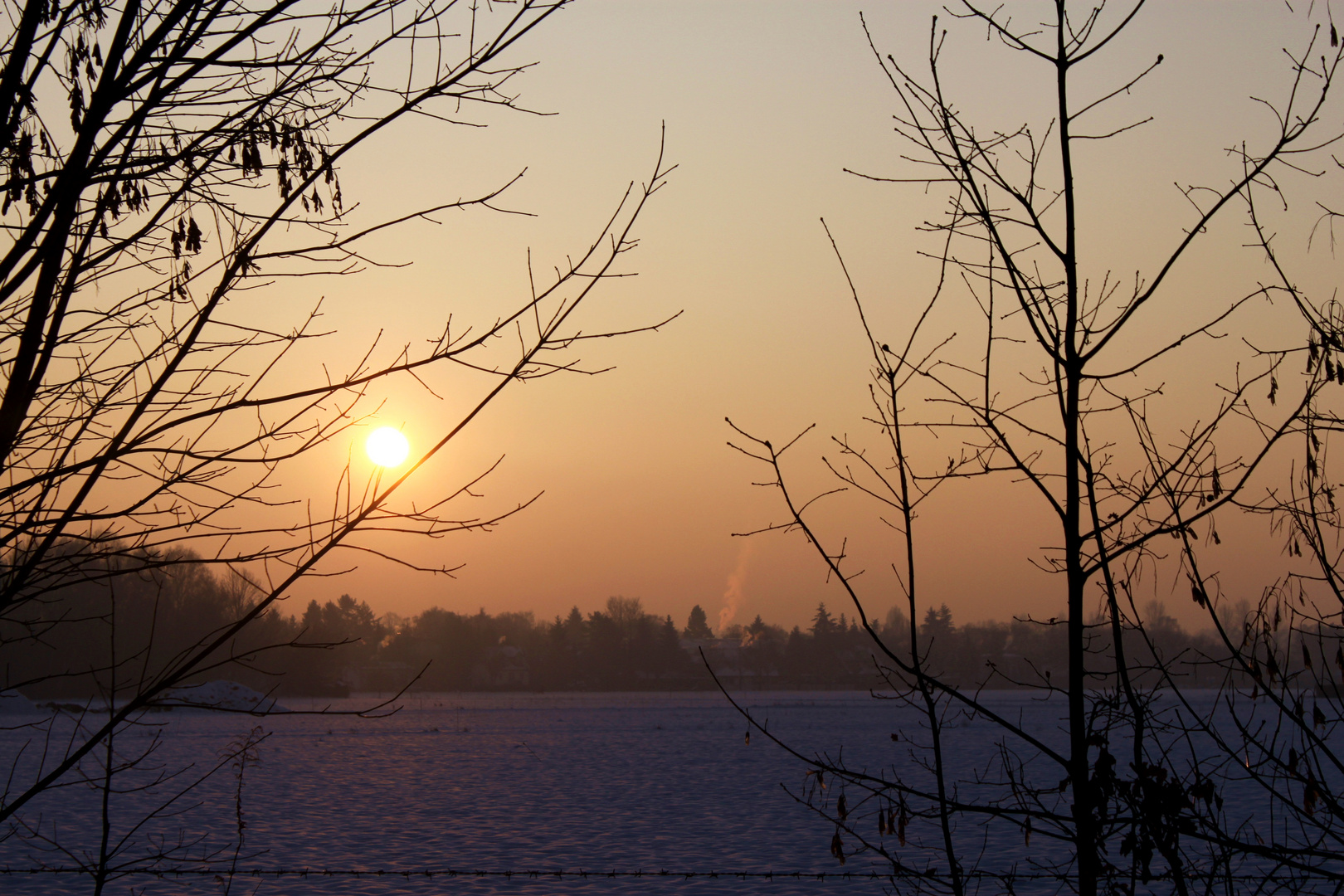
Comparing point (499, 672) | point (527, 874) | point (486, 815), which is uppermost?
point (527, 874)

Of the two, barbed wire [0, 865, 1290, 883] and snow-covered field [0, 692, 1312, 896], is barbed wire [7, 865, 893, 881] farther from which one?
snow-covered field [0, 692, 1312, 896]

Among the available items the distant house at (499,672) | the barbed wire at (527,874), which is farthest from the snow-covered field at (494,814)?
the distant house at (499,672)

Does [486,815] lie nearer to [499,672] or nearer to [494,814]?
[494,814]

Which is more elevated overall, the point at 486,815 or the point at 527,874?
the point at 527,874

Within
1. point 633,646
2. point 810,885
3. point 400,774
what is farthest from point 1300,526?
point 633,646

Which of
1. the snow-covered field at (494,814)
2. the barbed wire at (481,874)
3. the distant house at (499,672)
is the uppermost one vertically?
the barbed wire at (481,874)

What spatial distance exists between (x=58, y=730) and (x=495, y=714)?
33478 millimetres

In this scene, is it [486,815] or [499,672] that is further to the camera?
[499,672]

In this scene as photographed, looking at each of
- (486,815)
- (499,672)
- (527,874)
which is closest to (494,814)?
(486,815)

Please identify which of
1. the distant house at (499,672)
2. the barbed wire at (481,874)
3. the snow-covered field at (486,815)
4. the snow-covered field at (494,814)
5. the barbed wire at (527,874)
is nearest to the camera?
the barbed wire at (527,874)

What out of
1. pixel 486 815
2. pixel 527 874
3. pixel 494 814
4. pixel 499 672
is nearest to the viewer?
pixel 527 874

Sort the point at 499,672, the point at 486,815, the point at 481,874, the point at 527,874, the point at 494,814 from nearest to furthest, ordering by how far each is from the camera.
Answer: the point at 481,874, the point at 527,874, the point at 486,815, the point at 494,814, the point at 499,672

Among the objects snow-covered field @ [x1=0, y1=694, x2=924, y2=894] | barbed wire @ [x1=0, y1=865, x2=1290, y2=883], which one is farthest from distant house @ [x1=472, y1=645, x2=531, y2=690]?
barbed wire @ [x1=0, y1=865, x2=1290, y2=883]

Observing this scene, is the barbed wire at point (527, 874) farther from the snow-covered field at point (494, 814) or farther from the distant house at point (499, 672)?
the distant house at point (499, 672)
